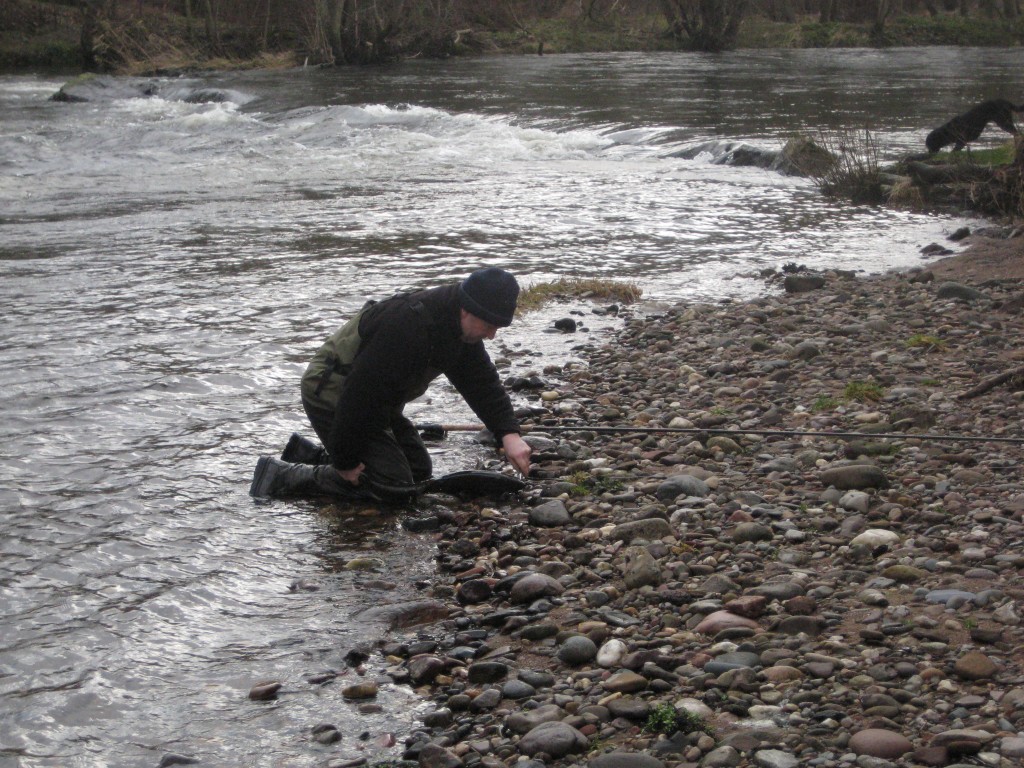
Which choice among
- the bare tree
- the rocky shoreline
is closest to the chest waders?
the rocky shoreline

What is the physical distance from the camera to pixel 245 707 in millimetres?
4051

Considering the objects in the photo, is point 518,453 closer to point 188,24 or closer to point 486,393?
point 486,393

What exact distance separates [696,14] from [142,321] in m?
39.6

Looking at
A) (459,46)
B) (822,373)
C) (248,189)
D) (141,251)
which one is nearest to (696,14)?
(459,46)

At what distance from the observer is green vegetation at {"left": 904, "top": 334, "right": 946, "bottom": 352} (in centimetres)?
757

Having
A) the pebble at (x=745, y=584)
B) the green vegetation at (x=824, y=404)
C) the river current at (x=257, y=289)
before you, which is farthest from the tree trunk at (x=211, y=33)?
the green vegetation at (x=824, y=404)

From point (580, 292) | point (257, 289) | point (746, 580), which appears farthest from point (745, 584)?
point (257, 289)

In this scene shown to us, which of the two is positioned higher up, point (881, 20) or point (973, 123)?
point (881, 20)

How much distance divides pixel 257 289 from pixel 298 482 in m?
5.12

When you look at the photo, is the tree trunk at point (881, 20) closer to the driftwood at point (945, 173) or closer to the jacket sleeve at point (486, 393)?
the driftwood at point (945, 173)

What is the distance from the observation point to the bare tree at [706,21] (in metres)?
43.8

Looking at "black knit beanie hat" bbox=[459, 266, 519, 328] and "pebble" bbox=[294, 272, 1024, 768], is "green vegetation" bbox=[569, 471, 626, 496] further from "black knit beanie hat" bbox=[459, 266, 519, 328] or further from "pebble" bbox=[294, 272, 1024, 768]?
"black knit beanie hat" bbox=[459, 266, 519, 328]

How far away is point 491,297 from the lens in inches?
204

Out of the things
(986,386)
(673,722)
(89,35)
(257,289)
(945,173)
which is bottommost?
(673,722)
